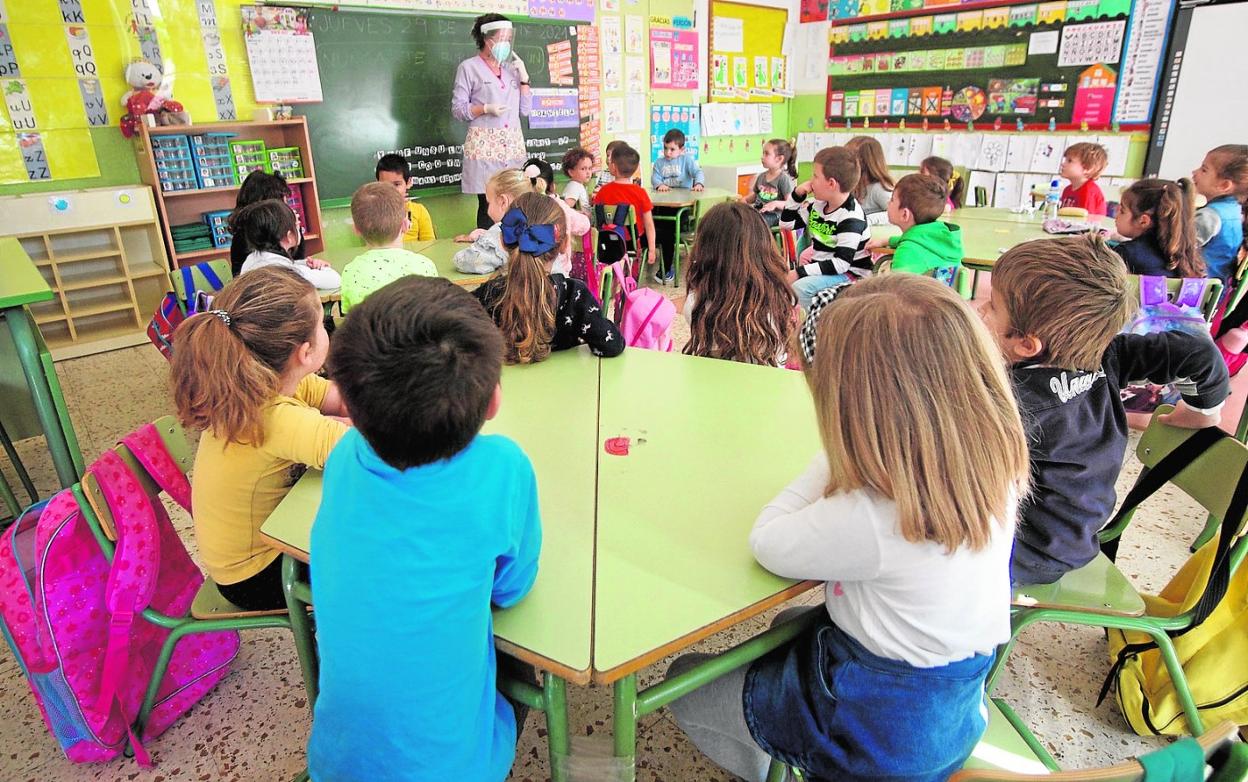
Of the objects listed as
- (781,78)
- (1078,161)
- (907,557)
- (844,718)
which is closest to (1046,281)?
(907,557)

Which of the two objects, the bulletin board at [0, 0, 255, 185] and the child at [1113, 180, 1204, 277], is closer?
the child at [1113, 180, 1204, 277]

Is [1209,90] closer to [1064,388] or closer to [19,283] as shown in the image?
[1064,388]

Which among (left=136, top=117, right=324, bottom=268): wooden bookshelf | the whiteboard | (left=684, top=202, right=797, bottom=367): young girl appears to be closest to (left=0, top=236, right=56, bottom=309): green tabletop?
(left=136, top=117, right=324, bottom=268): wooden bookshelf

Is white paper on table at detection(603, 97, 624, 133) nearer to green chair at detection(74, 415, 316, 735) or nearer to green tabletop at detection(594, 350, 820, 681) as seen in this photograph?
green tabletop at detection(594, 350, 820, 681)

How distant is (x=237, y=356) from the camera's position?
1.37 m

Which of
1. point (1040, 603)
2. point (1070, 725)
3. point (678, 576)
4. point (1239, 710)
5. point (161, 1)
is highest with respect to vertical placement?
point (161, 1)

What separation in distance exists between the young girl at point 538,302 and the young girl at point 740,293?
0.40 m

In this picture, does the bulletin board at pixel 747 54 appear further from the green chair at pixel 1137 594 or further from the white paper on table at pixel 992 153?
the green chair at pixel 1137 594

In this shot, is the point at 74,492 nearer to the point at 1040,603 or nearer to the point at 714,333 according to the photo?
the point at 714,333

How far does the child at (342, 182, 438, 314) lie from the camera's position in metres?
2.53

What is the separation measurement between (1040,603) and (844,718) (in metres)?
0.58

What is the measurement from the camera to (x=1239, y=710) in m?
1.59

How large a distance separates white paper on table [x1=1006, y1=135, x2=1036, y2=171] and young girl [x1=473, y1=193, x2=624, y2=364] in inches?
233

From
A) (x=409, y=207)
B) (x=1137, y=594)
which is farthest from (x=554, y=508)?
(x=409, y=207)
